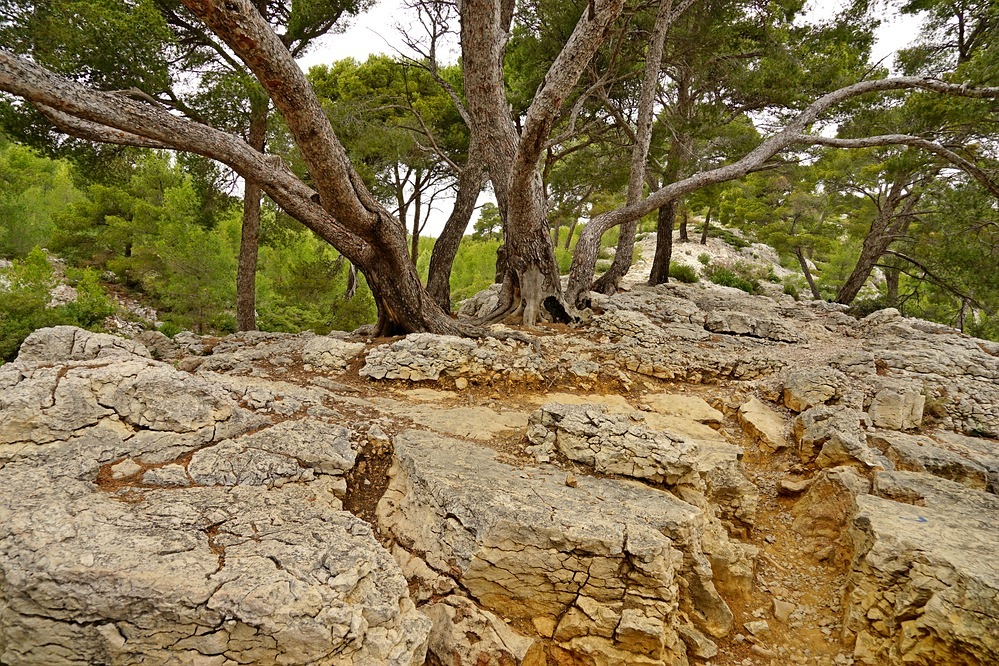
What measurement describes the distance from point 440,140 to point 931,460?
10.6 meters

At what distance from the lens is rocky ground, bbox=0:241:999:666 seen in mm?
1881

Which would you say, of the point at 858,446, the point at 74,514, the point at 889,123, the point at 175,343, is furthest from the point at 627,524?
the point at 889,123

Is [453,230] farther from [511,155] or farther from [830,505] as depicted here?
[830,505]

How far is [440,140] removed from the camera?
10.9 m

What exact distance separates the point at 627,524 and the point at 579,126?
33.4 feet

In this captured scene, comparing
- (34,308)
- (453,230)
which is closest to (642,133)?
(453,230)

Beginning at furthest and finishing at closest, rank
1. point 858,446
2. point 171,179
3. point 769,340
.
→ 1. point 171,179
2. point 769,340
3. point 858,446

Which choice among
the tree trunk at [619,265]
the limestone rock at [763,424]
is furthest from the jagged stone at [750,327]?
the tree trunk at [619,265]

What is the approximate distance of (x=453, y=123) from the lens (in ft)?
35.4

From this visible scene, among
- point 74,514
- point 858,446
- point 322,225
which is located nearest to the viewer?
point 74,514

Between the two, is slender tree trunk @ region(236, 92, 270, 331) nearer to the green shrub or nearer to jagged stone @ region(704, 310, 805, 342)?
the green shrub

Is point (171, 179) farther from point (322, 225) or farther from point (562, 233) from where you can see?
point (562, 233)

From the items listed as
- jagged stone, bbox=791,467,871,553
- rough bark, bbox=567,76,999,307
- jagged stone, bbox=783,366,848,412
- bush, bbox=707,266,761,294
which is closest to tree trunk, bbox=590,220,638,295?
rough bark, bbox=567,76,999,307

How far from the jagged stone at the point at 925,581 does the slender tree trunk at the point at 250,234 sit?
858 cm
